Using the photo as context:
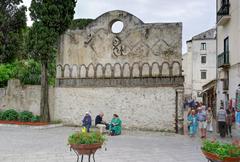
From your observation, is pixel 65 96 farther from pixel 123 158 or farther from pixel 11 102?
pixel 123 158


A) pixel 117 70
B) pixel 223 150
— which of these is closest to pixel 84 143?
pixel 223 150

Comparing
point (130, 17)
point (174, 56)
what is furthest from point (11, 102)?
point (174, 56)

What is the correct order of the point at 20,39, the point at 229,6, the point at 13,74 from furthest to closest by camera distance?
the point at 20,39 → the point at 13,74 → the point at 229,6

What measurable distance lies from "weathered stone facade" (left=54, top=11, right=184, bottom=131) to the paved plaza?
5.15ft

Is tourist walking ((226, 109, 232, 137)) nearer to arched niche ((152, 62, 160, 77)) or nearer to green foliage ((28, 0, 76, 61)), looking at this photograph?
arched niche ((152, 62, 160, 77))

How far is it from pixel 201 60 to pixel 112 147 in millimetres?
44760

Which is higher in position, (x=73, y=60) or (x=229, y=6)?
(x=229, y=6)

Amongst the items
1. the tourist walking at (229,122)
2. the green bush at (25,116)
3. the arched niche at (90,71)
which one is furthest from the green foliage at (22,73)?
the tourist walking at (229,122)

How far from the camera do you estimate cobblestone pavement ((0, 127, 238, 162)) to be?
11.3m

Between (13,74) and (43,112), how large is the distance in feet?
17.7

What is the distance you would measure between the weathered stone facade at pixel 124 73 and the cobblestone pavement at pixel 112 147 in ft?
5.09

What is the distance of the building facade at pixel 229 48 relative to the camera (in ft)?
67.6

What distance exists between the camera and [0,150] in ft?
41.0

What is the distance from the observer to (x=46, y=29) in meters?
20.9
